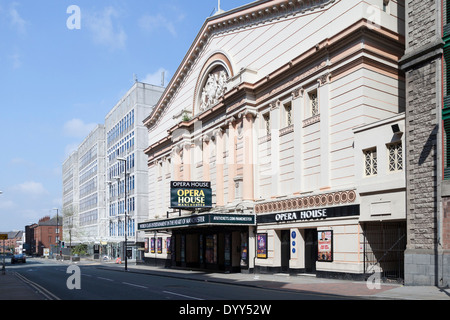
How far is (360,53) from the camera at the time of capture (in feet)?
79.0

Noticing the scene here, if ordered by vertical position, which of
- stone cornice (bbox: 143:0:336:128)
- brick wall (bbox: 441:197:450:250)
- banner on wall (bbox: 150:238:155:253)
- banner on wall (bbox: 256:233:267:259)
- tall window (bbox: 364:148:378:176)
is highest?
stone cornice (bbox: 143:0:336:128)

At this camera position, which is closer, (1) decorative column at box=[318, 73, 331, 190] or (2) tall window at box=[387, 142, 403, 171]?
(2) tall window at box=[387, 142, 403, 171]

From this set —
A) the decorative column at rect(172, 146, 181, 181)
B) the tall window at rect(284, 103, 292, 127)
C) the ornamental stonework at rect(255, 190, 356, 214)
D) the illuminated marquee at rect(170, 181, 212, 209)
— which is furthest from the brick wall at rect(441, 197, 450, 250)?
the decorative column at rect(172, 146, 181, 181)

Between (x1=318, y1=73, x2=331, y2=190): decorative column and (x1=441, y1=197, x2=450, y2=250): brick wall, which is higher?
(x1=318, y1=73, x2=331, y2=190): decorative column

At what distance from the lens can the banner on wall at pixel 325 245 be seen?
2486 centimetres

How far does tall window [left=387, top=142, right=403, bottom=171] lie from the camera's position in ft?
72.0

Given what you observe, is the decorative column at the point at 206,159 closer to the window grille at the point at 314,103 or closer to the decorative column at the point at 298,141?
the decorative column at the point at 298,141

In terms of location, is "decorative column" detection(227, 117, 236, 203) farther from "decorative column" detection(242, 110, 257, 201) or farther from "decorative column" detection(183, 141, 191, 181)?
"decorative column" detection(183, 141, 191, 181)

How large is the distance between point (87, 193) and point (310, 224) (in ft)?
259

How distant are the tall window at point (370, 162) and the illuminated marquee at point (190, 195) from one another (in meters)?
14.7

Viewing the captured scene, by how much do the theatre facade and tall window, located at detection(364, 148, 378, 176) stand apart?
52 millimetres

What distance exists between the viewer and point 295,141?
28.4 metres

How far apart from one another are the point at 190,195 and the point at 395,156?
17.2 metres

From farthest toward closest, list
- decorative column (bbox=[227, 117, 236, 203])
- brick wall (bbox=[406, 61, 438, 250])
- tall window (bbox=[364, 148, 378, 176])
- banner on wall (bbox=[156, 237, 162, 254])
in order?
1. banner on wall (bbox=[156, 237, 162, 254])
2. decorative column (bbox=[227, 117, 236, 203])
3. tall window (bbox=[364, 148, 378, 176])
4. brick wall (bbox=[406, 61, 438, 250])
